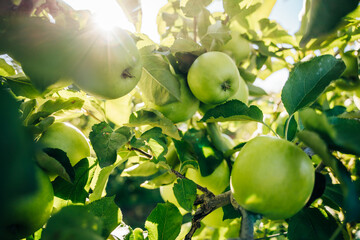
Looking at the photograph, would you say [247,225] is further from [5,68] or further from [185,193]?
[5,68]

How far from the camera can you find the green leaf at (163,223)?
0.69 meters

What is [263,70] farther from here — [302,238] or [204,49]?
[302,238]

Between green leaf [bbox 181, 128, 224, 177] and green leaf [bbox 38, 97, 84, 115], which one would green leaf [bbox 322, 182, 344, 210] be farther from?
green leaf [bbox 38, 97, 84, 115]

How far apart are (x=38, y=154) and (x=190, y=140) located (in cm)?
49

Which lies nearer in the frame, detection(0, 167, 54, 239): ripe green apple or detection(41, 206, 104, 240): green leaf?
detection(41, 206, 104, 240): green leaf

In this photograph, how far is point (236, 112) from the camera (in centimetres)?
67

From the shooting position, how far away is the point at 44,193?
1.84 feet

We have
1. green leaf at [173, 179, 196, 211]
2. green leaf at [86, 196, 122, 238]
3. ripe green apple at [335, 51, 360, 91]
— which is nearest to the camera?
green leaf at [86, 196, 122, 238]

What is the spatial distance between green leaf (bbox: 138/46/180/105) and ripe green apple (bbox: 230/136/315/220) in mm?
336

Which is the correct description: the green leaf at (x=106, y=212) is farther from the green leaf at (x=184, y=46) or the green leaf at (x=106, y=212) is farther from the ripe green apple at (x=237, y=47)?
the ripe green apple at (x=237, y=47)

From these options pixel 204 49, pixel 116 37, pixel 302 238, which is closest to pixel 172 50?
pixel 204 49

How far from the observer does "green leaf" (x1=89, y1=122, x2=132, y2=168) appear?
2.01ft

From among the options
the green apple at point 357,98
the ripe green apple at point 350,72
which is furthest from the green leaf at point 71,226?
the ripe green apple at point 350,72

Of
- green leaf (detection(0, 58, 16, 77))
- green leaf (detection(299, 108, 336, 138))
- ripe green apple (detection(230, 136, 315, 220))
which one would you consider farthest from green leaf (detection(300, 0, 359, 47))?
Result: green leaf (detection(0, 58, 16, 77))
